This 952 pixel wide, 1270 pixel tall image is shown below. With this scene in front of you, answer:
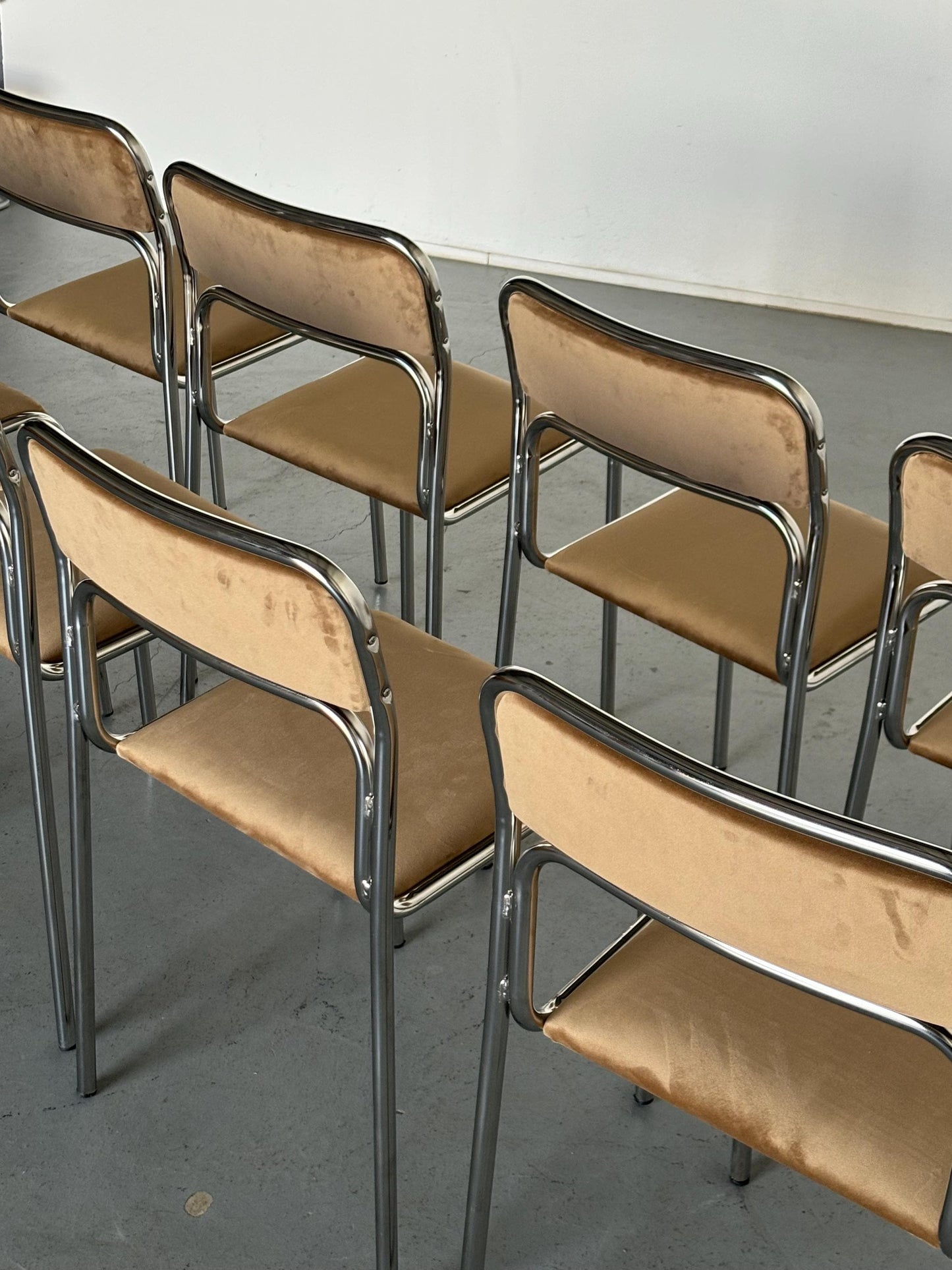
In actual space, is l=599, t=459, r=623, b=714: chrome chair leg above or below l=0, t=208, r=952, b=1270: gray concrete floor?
above

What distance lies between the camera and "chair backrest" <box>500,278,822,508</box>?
1.89 meters

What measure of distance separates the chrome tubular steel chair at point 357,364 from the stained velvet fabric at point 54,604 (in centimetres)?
39

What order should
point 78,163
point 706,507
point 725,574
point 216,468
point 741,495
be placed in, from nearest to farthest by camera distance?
point 741,495
point 725,574
point 706,507
point 78,163
point 216,468

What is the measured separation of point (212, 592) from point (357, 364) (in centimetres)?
141

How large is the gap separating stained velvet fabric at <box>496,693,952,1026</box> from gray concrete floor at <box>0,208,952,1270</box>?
0.76 m

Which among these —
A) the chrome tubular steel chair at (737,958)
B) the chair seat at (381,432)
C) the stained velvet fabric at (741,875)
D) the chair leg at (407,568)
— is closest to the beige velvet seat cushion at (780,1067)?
the chrome tubular steel chair at (737,958)

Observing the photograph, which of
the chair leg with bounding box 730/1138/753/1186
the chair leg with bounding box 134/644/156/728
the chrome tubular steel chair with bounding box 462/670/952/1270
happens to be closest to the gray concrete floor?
the chair leg with bounding box 730/1138/753/1186

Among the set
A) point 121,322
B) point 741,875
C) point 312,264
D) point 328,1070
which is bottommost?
point 328,1070

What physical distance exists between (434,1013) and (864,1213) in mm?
654

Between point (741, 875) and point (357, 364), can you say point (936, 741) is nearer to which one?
point (741, 875)

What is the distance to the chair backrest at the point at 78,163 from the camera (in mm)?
2639

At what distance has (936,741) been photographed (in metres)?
1.95

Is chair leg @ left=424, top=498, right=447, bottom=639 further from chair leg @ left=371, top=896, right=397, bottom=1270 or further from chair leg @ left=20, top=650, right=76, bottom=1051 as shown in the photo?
chair leg @ left=371, top=896, right=397, bottom=1270

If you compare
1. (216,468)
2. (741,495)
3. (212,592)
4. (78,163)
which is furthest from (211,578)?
(216,468)
